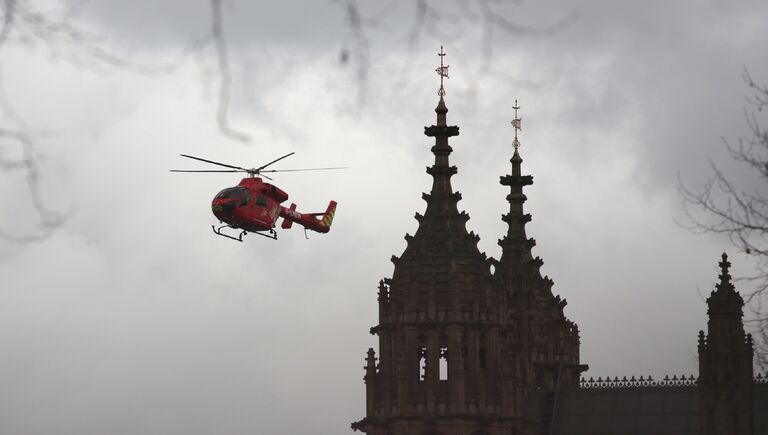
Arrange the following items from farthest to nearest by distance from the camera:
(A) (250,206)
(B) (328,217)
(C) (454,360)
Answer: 1. (C) (454,360)
2. (B) (328,217)
3. (A) (250,206)

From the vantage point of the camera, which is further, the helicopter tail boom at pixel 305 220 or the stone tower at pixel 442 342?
the stone tower at pixel 442 342

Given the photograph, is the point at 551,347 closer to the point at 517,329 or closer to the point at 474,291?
the point at 517,329

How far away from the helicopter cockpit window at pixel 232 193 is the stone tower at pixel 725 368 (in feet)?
90.4

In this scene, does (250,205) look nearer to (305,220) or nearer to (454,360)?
(305,220)

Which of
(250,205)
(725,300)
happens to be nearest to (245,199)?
(250,205)

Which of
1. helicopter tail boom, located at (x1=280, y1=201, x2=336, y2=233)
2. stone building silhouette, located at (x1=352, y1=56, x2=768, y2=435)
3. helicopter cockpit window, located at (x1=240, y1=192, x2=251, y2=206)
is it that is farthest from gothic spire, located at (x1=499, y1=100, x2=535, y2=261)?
helicopter cockpit window, located at (x1=240, y1=192, x2=251, y2=206)

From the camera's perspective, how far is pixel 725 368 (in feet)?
353

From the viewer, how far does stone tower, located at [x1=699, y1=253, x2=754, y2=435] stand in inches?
4173

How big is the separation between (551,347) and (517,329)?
141 inches

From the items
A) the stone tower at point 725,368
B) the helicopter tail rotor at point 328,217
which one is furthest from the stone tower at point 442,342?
the stone tower at point 725,368

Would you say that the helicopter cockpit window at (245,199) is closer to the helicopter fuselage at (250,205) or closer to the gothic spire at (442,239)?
the helicopter fuselage at (250,205)

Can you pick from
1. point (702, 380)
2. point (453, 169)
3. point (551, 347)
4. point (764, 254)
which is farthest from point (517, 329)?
point (764, 254)

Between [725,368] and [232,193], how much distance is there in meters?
30.6

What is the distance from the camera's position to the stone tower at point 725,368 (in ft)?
348
